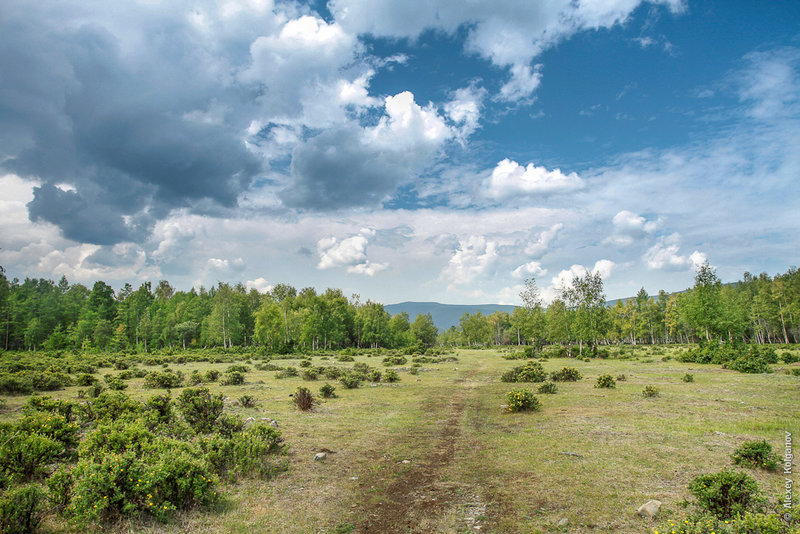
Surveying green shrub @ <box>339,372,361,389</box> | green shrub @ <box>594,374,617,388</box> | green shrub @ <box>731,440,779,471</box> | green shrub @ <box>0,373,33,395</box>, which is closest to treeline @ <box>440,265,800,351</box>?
green shrub @ <box>594,374,617,388</box>

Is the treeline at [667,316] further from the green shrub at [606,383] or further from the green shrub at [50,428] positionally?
the green shrub at [50,428]

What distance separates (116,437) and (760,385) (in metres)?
35.6

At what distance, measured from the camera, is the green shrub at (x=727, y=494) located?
733 centimetres

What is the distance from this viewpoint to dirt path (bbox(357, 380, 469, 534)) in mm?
8419

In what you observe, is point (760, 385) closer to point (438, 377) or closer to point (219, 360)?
point (438, 377)

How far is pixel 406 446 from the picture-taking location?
46.8ft

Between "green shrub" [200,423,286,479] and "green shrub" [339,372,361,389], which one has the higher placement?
"green shrub" [200,423,286,479]

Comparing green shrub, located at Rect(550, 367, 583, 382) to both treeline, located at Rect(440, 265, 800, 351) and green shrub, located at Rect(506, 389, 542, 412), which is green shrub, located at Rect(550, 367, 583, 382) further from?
treeline, located at Rect(440, 265, 800, 351)

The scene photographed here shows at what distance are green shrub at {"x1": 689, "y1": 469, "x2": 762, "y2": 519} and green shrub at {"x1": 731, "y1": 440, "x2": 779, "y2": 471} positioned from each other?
368 cm

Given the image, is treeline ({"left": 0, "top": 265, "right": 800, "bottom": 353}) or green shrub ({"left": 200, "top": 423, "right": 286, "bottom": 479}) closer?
green shrub ({"left": 200, "top": 423, "right": 286, "bottom": 479})

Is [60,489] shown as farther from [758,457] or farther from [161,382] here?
[161,382]

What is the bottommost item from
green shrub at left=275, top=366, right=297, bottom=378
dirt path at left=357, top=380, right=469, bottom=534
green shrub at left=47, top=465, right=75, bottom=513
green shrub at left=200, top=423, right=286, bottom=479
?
green shrub at left=275, top=366, right=297, bottom=378

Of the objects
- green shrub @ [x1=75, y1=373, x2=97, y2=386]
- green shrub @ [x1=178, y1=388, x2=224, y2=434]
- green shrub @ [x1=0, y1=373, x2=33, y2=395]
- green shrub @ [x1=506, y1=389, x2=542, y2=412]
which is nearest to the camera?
green shrub @ [x1=178, y1=388, x2=224, y2=434]

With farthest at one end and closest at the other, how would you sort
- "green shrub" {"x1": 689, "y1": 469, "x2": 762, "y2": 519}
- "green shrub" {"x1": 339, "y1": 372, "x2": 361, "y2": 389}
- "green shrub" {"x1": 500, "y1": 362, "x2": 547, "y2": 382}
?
1. "green shrub" {"x1": 500, "y1": 362, "x2": 547, "y2": 382}
2. "green shrub" {"x1": 339, "y1": 372, "x2": 361, "y2": 389}
3. "green shrub" {"x1": 689, "y1": 469, "x2": 762, "y2": 519}
